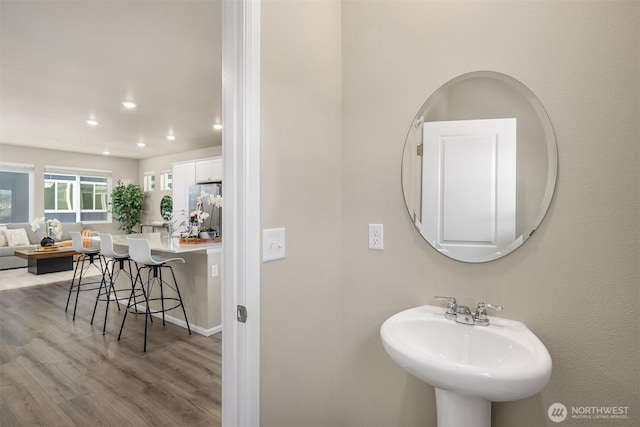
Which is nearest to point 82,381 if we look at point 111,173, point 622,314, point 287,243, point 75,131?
point 287,243

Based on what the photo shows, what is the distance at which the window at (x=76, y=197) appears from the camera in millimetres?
7441

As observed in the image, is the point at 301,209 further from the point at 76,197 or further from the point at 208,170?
the point at 76,197

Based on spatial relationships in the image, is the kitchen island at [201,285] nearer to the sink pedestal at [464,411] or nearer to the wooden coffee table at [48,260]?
the sink pedestal at [464,411]

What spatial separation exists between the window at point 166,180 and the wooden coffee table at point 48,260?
2584mm

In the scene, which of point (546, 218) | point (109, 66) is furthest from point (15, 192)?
point (546, 218)

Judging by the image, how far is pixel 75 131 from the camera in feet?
18.2

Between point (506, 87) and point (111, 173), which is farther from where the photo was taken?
point (111, 173)

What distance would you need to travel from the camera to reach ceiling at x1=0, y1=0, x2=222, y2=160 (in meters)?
2.15

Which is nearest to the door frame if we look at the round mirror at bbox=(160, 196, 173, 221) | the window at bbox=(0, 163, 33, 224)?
the round mirror at bbox=(160, 196, 173, 221)

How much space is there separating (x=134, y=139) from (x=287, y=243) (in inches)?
251

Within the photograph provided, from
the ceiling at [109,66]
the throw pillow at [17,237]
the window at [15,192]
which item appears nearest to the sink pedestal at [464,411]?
the ceiling at [109,66]

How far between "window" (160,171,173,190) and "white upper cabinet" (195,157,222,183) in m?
1.40

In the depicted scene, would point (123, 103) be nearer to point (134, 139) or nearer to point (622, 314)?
point (134, 139)

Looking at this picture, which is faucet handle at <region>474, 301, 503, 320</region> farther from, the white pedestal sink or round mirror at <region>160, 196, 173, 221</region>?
round mirror at <region>160, 196, 173, 221</region>
